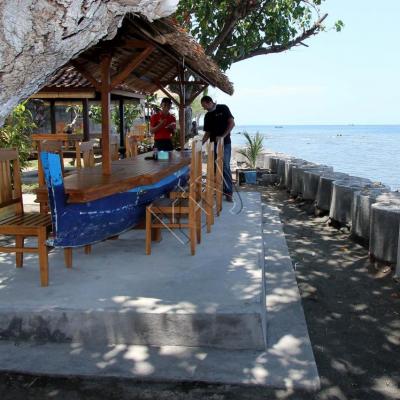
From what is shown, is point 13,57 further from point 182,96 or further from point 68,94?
point 68,94

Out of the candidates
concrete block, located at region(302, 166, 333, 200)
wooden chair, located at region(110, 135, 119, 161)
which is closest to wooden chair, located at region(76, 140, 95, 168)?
wooden chair, located at region(110, 135, 119, 161)

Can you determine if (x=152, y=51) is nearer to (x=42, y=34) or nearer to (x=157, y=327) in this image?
(x=157, y=327)

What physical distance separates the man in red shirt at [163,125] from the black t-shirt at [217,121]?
39.4 inches

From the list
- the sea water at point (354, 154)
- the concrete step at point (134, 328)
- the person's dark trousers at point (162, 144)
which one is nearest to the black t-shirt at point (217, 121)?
the person's dark trousers at point (162, 144)

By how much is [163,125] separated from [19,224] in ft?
17.0

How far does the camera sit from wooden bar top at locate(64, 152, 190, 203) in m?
4.23

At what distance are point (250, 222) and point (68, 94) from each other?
8.58 metres

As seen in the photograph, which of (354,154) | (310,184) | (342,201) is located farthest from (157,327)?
(354,154)

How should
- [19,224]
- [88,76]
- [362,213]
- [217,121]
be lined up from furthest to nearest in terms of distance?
[217,121], [362,213], [88,76], [19,224]

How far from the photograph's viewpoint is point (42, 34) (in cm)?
151

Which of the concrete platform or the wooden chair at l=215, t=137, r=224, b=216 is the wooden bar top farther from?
the wooden chair at l=215, t=137, r=224, b=216

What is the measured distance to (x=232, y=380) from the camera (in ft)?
10.6

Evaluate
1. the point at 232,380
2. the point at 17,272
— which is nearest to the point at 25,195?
the point at 17,272

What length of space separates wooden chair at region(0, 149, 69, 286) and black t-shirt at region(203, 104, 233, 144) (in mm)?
4042
